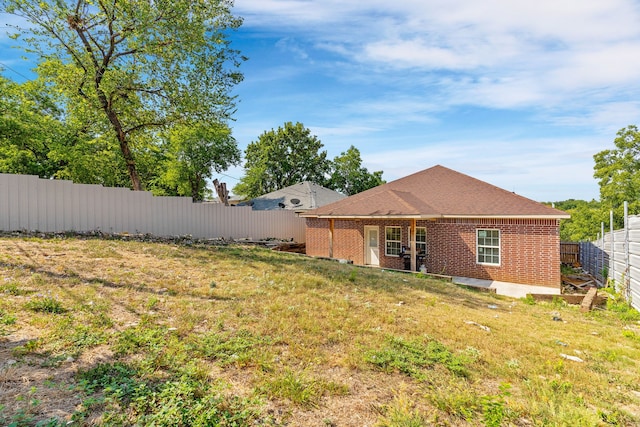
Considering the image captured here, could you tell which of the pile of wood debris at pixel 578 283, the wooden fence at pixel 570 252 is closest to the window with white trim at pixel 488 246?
the pile of wood debris at pixel 578 283

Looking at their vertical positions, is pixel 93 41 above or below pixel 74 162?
above

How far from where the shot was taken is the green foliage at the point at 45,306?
443 centimetres

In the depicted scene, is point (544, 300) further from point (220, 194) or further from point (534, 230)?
point (220, 194)

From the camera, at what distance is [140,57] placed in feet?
42.6

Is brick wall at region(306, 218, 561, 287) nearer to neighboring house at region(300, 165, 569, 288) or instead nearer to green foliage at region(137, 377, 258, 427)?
neighboring house at region(300, 165, 569, 288)

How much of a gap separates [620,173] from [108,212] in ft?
145

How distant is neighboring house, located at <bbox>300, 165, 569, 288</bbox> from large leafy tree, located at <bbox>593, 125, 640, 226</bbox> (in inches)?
1047

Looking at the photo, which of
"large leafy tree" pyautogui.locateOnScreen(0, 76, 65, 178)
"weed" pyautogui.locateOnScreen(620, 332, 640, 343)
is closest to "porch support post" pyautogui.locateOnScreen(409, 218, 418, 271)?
"weed" pyautogui.locateOnScreen(620, 332, 640, 343)

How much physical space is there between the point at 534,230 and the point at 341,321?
A: 34.0ft

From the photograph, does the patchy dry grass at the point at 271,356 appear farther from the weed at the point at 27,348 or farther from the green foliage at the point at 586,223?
the green foliage at the point at 586,223

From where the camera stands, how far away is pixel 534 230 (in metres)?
12.3

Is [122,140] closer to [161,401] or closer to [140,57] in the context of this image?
[140,57]

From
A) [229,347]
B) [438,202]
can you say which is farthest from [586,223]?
[229,347]

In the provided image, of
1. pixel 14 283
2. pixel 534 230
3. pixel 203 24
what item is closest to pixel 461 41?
pixel 534 230
